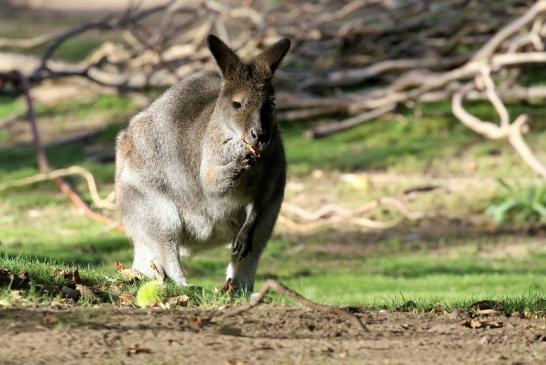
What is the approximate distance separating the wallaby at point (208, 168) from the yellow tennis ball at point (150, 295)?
94 centimetres

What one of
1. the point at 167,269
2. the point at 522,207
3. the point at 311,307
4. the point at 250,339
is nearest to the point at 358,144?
the point at 522,207

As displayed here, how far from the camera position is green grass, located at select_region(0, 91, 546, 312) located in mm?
7859

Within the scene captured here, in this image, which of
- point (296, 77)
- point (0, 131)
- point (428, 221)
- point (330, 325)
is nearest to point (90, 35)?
point (0, 131)

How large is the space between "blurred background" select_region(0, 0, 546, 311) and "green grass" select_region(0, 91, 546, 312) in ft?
0.11

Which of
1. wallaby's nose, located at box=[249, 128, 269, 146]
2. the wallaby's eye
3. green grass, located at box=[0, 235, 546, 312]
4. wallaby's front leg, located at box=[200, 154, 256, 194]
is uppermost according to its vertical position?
the wallaby's eye

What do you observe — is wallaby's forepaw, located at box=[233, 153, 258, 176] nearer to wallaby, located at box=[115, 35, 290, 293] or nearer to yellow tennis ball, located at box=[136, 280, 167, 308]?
wallaby, located at box=[115, 35, 290, 293]

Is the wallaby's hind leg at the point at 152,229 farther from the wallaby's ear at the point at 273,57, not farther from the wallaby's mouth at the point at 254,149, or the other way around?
the wallaby's ear at the point at 273,57

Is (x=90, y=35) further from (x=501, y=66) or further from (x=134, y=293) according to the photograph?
(x=134, y=293)

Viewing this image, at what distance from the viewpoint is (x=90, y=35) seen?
925 inches

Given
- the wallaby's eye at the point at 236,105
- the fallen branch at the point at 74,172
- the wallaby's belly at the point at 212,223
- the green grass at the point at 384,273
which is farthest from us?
the fallen branch at the point at 74,172

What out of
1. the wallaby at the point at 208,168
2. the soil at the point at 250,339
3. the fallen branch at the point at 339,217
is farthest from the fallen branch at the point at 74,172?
the soil at the point at 250,339

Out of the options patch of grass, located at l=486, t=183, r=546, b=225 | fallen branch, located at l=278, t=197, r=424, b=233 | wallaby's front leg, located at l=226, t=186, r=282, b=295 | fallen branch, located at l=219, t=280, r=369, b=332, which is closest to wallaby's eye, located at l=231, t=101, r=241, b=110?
wallaby's front leg, located at l=226, t=186, r=282, b=295

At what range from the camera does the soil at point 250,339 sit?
4.57 m

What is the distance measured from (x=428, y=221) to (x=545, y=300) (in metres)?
5.56
